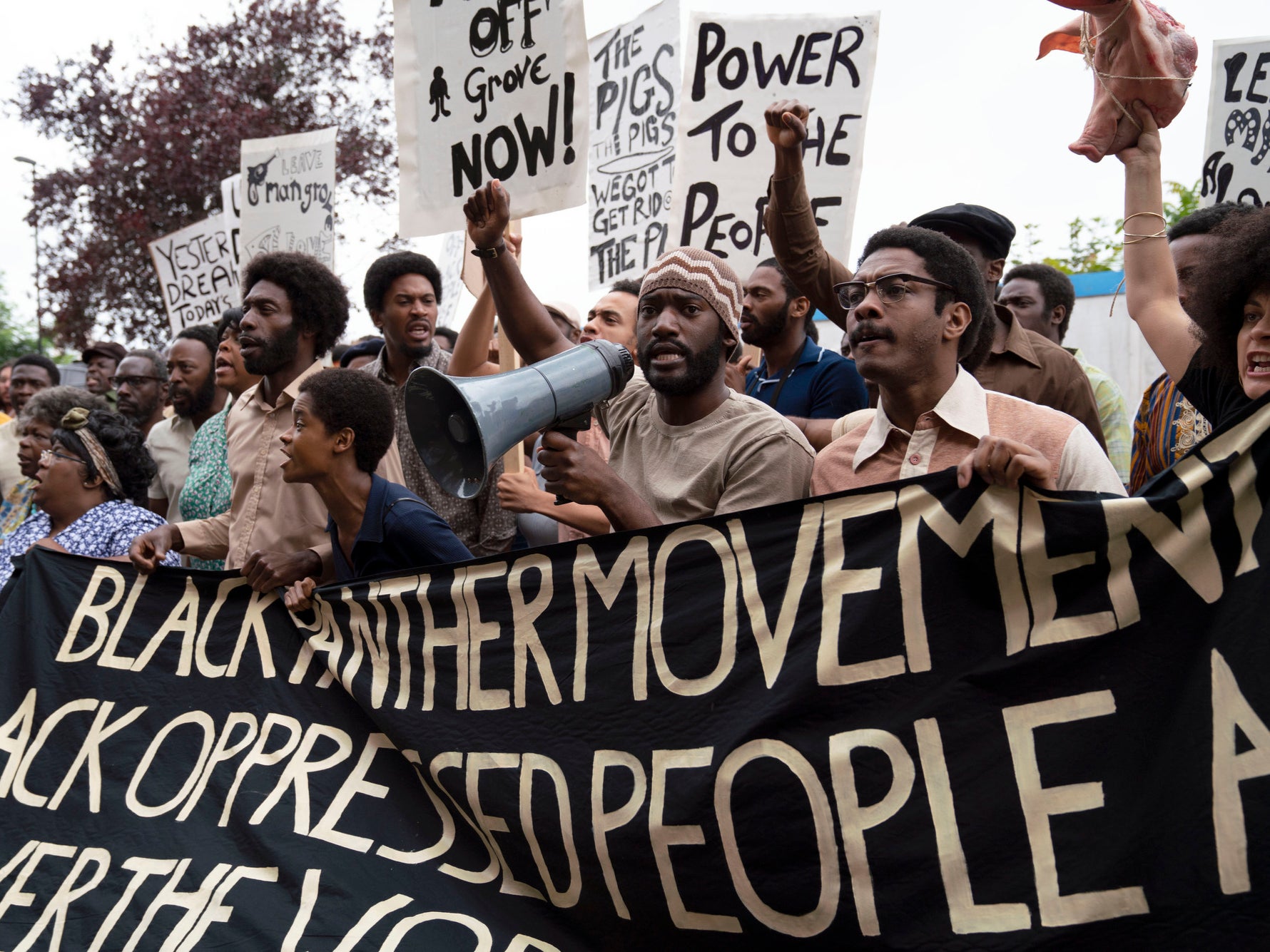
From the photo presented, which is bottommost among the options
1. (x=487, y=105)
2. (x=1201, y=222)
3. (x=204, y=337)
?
(x=204, y=337)

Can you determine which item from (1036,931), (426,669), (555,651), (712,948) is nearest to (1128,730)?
(1036,931)

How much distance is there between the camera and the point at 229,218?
8.28 m

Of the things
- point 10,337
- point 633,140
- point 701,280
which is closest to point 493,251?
point 701,280

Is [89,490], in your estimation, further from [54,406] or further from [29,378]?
[29,378]

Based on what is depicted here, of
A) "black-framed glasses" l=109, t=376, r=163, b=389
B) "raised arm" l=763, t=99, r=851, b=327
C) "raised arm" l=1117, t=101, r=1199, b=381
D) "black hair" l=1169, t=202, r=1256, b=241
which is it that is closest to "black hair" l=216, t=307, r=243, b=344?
"black-framed glasses" l=109, t=376, r=163, b=389

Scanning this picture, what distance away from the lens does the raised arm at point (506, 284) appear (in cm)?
371

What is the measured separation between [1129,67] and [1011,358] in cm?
154

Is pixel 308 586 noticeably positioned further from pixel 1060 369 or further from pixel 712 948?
pixel 1060 369

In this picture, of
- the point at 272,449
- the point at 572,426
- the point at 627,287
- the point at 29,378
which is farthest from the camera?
the point at 29,378

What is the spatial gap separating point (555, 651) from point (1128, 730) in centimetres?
135

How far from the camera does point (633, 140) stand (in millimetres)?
6645

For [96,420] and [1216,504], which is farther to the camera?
[96,420]

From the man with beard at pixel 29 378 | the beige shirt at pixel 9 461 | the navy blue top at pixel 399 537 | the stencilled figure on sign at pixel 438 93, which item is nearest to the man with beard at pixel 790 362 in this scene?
the stencilled figure on sign at pixel 438 93

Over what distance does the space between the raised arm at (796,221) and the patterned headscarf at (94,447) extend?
301 cm
